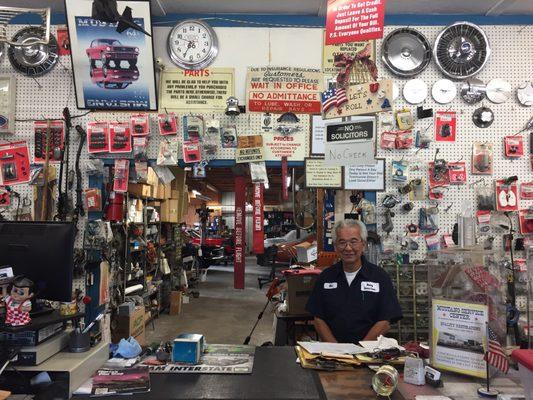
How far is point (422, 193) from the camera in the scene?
3.23 m

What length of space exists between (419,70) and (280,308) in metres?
2.30

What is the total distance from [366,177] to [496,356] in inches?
77.6

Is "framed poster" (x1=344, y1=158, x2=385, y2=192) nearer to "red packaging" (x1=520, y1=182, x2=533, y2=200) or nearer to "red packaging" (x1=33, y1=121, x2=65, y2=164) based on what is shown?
"red packaging" (x1=520, y1=182, x2=533, y2=200)

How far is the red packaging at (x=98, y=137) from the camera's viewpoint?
3.23 m

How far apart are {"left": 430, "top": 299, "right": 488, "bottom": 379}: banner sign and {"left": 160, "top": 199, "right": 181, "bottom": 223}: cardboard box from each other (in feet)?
19.6

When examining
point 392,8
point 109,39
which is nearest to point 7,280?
point 109,39

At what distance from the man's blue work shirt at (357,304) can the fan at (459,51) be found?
1.89 metres

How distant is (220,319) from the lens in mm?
6566

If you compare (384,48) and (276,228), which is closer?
(384,48)

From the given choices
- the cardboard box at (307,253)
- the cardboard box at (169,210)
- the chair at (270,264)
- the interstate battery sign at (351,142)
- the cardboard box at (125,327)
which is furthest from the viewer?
the chair at (270,264)

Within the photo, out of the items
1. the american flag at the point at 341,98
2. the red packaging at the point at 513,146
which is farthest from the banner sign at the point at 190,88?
the red packaging at the point at 513,146

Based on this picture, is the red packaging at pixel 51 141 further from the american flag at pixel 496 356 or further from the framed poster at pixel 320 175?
the american flag at pixel 496 356

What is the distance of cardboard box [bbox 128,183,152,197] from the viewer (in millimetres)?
5520

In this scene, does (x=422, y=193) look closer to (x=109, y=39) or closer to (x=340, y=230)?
(x=340, y=230)
